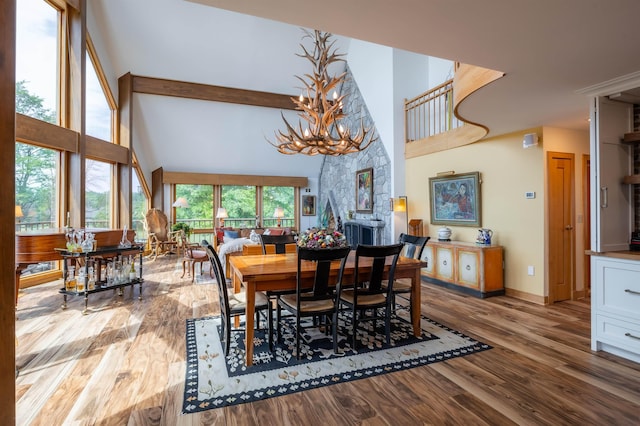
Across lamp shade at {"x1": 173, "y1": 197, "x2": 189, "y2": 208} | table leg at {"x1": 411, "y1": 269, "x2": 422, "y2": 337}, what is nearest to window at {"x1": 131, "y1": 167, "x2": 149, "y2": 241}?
lamp shade at {"x1": 173, "y1": 197, "x2": 189, "y2": 208}

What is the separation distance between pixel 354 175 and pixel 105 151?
18.6 feet

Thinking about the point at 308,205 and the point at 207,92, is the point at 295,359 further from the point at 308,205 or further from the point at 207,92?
the point at 308,205

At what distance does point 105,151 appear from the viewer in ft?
22.7

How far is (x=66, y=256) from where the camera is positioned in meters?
4.14

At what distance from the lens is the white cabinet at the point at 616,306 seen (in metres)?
2.71

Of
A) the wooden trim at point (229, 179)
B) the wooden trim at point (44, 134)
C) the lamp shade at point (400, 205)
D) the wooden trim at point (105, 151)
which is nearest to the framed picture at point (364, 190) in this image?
the lamp shade at point (400, 205)

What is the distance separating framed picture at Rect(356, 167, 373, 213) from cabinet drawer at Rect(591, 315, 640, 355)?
15.7ft

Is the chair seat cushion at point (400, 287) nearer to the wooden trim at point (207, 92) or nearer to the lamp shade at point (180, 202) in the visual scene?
the wooden trim at point (207, 92)

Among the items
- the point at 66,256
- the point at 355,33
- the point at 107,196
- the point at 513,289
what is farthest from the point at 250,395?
the point at 107,196

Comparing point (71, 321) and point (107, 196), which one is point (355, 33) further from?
point (107, 196)

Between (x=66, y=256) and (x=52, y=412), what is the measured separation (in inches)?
106

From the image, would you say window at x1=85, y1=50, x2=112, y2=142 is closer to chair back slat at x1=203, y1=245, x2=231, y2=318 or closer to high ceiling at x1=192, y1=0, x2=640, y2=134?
chair back slat at x1=203, y1=245, x2=231, y2=318

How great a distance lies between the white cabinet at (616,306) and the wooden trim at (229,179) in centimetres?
848

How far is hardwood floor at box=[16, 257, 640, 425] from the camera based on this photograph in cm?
202
